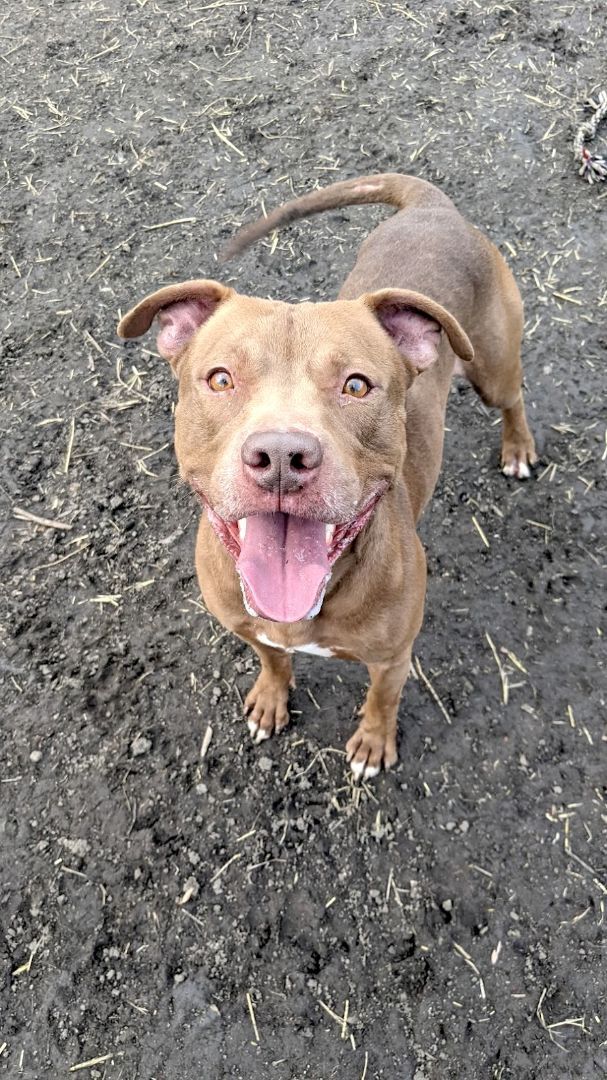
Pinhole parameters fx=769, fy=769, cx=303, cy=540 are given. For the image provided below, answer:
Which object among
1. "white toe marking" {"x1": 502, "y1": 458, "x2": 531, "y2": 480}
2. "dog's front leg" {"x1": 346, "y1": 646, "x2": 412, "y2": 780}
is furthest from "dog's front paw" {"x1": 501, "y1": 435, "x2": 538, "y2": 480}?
"dog's front leg" {"x1": 346, "y1": 646, "x2": 412, "y2": 780}

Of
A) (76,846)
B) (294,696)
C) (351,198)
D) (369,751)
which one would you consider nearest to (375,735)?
(369,751)

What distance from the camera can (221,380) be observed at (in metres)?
2.55

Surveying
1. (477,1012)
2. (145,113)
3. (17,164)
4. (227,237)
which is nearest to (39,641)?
(477,1012)

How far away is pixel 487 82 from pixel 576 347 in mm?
3142

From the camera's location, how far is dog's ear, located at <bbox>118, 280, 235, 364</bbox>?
9.04 ft

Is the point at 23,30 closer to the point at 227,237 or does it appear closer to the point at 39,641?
the point at 227,237

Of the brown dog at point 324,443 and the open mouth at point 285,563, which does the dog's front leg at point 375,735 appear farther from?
the open mouth at point 285,563

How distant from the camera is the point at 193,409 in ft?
8.55

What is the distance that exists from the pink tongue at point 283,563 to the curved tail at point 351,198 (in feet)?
6.00

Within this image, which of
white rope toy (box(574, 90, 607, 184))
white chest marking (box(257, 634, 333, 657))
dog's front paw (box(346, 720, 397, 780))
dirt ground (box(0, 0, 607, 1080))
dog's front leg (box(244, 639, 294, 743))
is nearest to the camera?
white chest marking (box(257, 634, 333, 657))

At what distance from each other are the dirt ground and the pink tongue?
166cm

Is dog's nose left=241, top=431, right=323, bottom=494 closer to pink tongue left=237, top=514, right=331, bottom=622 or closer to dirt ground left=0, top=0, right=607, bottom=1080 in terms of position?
pink tongue left=237, top=514, right=331, bottom=622

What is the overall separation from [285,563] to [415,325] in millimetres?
1102

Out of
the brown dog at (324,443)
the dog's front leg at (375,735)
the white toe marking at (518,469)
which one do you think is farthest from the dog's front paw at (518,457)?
the dog's front leg at (375,735)
